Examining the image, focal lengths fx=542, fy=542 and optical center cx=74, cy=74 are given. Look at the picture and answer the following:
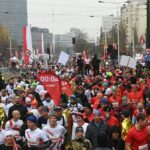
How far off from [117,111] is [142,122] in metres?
3.81

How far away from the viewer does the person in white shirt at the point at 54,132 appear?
9.93 m

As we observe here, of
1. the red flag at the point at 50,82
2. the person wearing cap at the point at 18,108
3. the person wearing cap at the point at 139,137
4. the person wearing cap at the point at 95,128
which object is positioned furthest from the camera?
the red flag at the point at 50,82

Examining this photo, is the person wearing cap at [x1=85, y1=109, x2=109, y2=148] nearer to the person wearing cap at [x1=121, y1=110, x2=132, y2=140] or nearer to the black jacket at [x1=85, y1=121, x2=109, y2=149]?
the black jacket at [x1=85, y1=121, x2=109, y2=149]

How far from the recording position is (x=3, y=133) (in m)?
10.1

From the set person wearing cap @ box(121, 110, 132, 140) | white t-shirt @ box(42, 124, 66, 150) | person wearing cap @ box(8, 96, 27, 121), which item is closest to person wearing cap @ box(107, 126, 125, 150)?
person wearing cap @ box(121, 110, 132, 140)

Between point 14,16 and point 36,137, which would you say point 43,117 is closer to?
point 36,137

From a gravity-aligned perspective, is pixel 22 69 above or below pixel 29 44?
below

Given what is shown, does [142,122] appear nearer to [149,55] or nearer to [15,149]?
[15,149]

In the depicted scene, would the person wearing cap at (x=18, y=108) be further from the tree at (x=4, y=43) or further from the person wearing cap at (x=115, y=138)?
the tree at (x=4, y=43)

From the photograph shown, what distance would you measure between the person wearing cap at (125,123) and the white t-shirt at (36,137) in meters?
1.63

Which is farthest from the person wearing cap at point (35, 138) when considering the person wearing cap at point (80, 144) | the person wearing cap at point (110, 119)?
the person wearing cap at point (110, 119)

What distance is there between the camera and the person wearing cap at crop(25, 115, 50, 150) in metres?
9.57

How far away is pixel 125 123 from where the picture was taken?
1093 cm

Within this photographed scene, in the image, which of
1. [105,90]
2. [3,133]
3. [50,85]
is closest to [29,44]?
[105,90]
